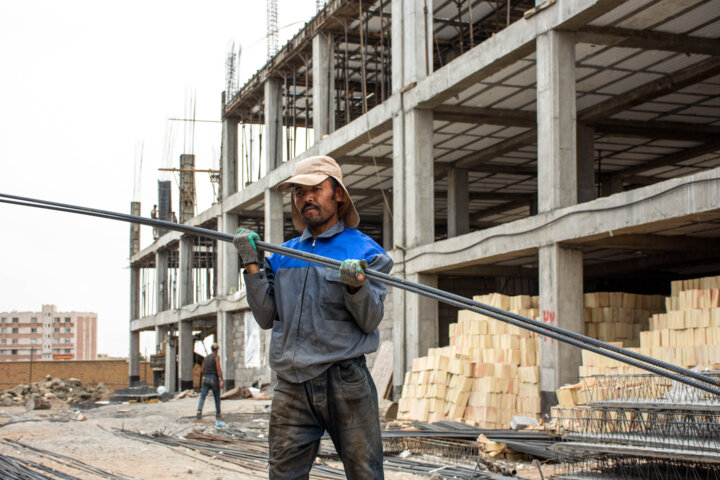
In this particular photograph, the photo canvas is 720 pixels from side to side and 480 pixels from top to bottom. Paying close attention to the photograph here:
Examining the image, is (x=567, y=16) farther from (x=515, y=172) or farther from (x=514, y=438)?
(x=515, y=172)

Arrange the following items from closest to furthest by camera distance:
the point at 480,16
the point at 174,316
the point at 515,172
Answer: the point at 480,16 → the point at 515,172 → the point at 174,316

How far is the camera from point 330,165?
4430mm

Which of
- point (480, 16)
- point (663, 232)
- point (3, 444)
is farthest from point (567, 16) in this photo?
point (3, 444)

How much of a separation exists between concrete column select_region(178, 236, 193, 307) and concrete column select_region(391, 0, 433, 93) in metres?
23.2

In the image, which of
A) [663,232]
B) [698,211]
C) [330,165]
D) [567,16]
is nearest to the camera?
[330,165]

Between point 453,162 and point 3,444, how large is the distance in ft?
60.7

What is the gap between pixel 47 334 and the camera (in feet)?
532

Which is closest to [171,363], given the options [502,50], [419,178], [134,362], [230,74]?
[134,362]

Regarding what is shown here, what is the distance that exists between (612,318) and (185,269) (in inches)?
1165

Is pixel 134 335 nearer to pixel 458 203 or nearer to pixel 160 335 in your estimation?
pixel 160 335

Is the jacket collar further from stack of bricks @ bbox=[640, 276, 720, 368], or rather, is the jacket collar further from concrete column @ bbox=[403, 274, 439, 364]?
concrete column @ bbox=[403, 274, 439, 364]

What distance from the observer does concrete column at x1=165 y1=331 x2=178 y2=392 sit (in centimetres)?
4525

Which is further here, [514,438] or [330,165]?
[514,438]

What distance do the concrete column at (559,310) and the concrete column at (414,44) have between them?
7.13 metres
